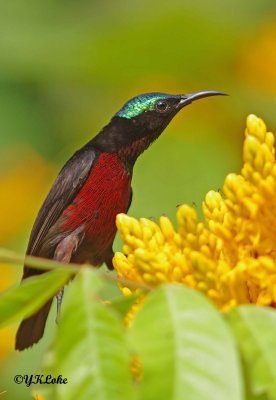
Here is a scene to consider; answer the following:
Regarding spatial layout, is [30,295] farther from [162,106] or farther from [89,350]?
[162,106]

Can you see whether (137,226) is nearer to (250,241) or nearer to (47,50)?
(250,241)

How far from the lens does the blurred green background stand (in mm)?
2930

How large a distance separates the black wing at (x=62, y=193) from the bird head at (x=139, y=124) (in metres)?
0.06

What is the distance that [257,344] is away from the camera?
3.32ft

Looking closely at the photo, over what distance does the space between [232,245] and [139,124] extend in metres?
0.95

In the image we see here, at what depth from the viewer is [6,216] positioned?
3.05 m

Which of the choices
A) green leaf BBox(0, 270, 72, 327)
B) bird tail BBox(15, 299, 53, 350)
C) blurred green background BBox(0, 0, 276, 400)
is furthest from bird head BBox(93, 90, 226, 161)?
green leaf BBox(0, 270, 72, 327)

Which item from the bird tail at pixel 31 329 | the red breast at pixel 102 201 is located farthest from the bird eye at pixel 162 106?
the bird tail at pixel 31 329

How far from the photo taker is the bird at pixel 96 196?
2.17m

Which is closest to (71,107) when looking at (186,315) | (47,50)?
(47,50)

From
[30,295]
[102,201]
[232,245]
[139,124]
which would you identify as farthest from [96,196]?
[30,295]

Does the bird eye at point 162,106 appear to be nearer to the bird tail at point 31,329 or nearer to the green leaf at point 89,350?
the bird tail at point 31,329

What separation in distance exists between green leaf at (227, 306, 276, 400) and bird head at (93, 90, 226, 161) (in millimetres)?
1236

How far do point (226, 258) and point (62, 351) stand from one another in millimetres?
476
